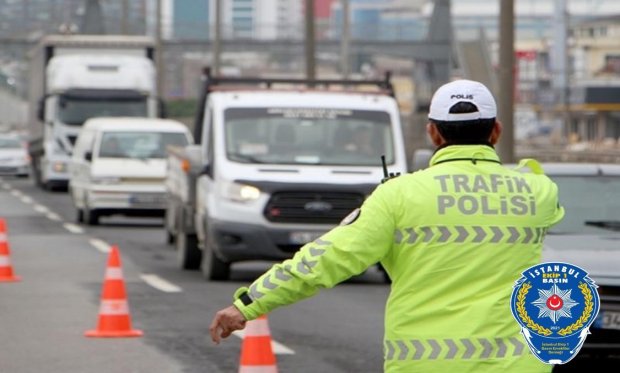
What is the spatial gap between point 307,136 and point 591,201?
7687 mm

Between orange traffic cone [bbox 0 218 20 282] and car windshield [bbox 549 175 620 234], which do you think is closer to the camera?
car windshield [bbox 549 175 620 234]

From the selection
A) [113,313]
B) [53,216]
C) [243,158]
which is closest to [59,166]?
[53,216]

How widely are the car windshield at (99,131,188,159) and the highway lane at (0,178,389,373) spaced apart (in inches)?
213

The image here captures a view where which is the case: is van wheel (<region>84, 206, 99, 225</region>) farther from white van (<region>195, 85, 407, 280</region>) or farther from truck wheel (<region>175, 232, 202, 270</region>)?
white van (<region>195, 85, 407, 280</region>)

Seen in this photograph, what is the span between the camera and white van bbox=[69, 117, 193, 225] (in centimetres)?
3181

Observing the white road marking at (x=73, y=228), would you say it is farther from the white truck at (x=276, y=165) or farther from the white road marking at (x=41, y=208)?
the white truck at (x=276, y=165)

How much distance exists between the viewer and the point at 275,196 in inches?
795

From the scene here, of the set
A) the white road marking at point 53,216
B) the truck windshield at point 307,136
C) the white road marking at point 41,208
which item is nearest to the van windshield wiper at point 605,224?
the truck windshield at point 307,136

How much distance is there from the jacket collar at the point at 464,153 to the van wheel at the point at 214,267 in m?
14.6

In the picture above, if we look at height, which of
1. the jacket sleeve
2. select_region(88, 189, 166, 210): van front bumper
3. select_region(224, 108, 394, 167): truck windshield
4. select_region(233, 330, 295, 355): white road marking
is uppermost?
the jacket sleeve

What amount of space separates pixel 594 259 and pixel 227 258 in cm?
849

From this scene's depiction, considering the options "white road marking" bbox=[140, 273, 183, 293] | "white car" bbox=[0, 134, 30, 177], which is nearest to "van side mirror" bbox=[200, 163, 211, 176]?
"white road marking" bbox=[140, 273, 183, 293]

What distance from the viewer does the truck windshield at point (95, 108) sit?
42.3 m

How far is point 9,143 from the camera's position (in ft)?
201
